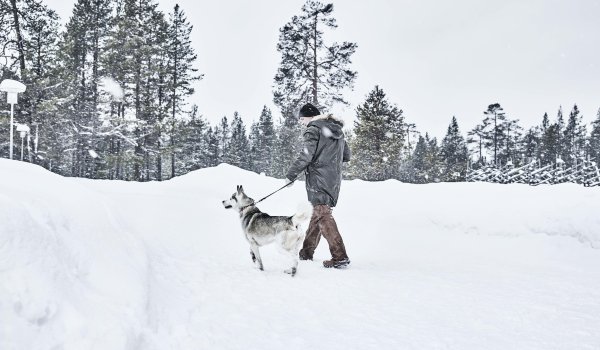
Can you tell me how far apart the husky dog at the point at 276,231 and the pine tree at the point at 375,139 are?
2779 centimetres

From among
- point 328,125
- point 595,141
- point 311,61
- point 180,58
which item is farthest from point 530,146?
point 328,125

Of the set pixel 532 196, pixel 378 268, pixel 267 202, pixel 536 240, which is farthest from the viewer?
pixel 267 202

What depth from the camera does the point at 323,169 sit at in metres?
5.32

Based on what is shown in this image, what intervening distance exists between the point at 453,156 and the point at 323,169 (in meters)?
49.0

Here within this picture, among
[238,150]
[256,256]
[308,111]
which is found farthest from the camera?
[238,150]

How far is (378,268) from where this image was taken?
521cm

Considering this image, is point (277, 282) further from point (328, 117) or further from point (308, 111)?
point (308, 111)

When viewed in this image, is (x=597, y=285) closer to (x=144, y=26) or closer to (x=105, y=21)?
(x=144, y=26)

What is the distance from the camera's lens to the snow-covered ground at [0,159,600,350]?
2.15 m

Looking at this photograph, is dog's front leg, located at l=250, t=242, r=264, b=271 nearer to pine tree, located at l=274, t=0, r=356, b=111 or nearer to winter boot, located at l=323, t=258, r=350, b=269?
winter boot, located at l=323, t=258, r=350, b=269

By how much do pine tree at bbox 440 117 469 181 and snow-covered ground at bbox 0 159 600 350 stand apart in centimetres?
3629

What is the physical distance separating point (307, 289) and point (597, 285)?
3.48 meters

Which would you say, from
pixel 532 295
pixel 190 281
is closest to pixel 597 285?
pixel 532 295

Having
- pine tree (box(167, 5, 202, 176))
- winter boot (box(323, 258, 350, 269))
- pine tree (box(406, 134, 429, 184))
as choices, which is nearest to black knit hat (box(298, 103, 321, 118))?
winter boot (box(323, 258, 350, 269))
